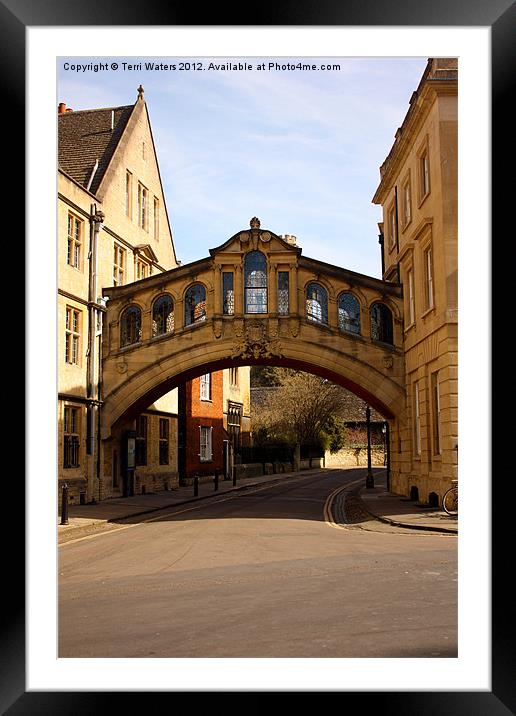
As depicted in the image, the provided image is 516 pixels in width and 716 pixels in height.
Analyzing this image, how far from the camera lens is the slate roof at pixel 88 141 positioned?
92.0ft

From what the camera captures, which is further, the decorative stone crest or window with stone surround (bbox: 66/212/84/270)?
the decorative stone crest

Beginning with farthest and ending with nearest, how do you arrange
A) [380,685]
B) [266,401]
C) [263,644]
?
[266,401], [263,644], [380,685]

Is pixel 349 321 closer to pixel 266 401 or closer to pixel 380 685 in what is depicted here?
pixel 380 685

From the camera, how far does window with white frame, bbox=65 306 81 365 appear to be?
26125 mm

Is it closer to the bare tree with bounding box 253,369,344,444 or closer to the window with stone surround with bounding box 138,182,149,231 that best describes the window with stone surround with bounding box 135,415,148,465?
the window with stone surround with bounding box 138,182,149,231

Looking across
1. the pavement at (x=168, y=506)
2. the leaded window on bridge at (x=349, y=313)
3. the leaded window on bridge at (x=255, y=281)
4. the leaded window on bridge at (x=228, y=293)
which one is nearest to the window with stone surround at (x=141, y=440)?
the pavement at (x=168, y=506)

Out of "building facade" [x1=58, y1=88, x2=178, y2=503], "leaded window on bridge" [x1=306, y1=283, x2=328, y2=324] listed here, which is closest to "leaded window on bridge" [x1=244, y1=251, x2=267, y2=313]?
"leaded window on bridge" [x1=306, y1=283, x2=328, y2=324]

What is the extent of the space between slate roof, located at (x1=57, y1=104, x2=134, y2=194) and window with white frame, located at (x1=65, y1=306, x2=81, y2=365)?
4.55m
